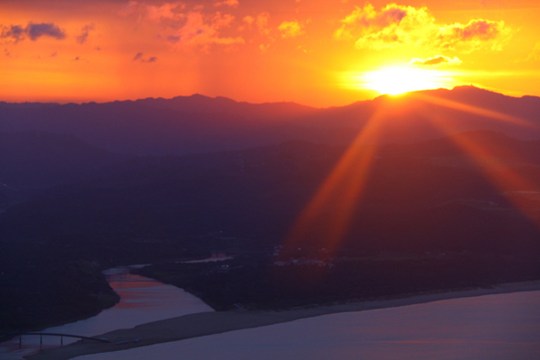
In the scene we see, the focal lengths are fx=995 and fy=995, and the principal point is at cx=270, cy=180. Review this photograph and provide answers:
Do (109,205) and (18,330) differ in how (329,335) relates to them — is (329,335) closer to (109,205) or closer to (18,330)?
(18,330)

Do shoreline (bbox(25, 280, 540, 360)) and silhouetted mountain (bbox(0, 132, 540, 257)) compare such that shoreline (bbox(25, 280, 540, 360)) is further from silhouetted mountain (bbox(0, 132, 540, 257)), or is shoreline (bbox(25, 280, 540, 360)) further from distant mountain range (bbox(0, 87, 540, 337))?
silhouetted mountain (bbox(0, 132, 540, 257))

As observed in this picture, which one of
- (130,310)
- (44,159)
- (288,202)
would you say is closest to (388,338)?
(130,310)

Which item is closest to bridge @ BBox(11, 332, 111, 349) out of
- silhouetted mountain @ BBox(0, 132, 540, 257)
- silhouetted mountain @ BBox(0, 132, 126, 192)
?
silhouetted mountain @ BBox(0, 132, 540, 257)

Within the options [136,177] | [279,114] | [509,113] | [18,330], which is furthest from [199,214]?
[279,114]

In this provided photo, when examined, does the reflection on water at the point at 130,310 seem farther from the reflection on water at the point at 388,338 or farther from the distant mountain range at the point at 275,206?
the reflection on water at the point at 388,338

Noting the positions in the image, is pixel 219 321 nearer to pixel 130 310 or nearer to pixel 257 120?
pixel 130 310

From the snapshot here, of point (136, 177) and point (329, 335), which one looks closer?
point (329, 335)
